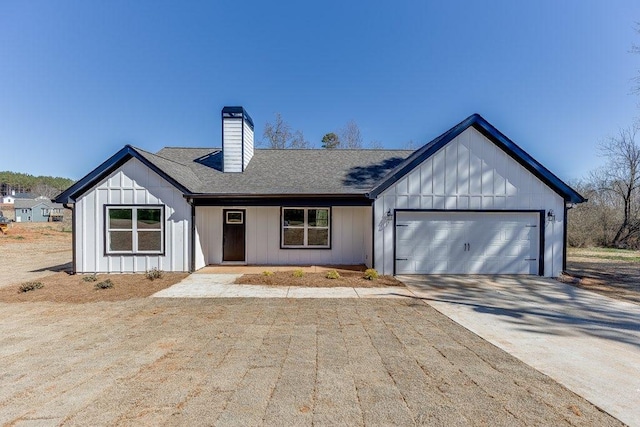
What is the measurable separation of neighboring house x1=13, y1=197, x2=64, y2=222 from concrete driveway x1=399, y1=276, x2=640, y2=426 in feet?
231

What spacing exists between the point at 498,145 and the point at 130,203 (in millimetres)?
11757

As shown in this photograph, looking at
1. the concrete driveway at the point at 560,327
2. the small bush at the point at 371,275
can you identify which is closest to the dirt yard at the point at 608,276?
the concrete driveway at the point at 560,327

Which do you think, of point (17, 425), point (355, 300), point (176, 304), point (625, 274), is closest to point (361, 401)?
point (17, 425)

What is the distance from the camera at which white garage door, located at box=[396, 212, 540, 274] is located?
32.2 ft

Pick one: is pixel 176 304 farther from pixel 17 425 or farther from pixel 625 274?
pixel 625 274

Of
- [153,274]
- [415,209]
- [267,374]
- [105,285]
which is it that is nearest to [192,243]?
[153,274]

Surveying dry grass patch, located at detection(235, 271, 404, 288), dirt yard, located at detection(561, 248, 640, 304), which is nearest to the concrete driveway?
dirt yard, located at detection(561, 248, 640, 304)

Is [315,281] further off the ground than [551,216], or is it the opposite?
[551,216]

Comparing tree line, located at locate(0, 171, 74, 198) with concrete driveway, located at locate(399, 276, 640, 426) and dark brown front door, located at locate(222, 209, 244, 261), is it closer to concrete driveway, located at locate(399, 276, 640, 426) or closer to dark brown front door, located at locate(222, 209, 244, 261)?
dark brown front door, located at locate(222, 209, 244, 261)

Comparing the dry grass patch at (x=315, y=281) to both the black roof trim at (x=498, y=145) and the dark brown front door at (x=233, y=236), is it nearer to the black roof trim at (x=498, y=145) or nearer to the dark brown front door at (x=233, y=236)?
the dark brown front door at (x=233, y=236)

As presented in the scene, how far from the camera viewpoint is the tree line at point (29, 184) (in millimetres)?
88188

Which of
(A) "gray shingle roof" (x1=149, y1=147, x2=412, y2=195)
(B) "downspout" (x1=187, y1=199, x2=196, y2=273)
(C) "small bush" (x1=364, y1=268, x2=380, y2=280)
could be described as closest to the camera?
(C) "small bush" (x1=364, y1=268, x2=380, y2=280)

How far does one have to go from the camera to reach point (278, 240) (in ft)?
38.1

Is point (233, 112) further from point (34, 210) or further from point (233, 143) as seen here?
point (34, 210)
